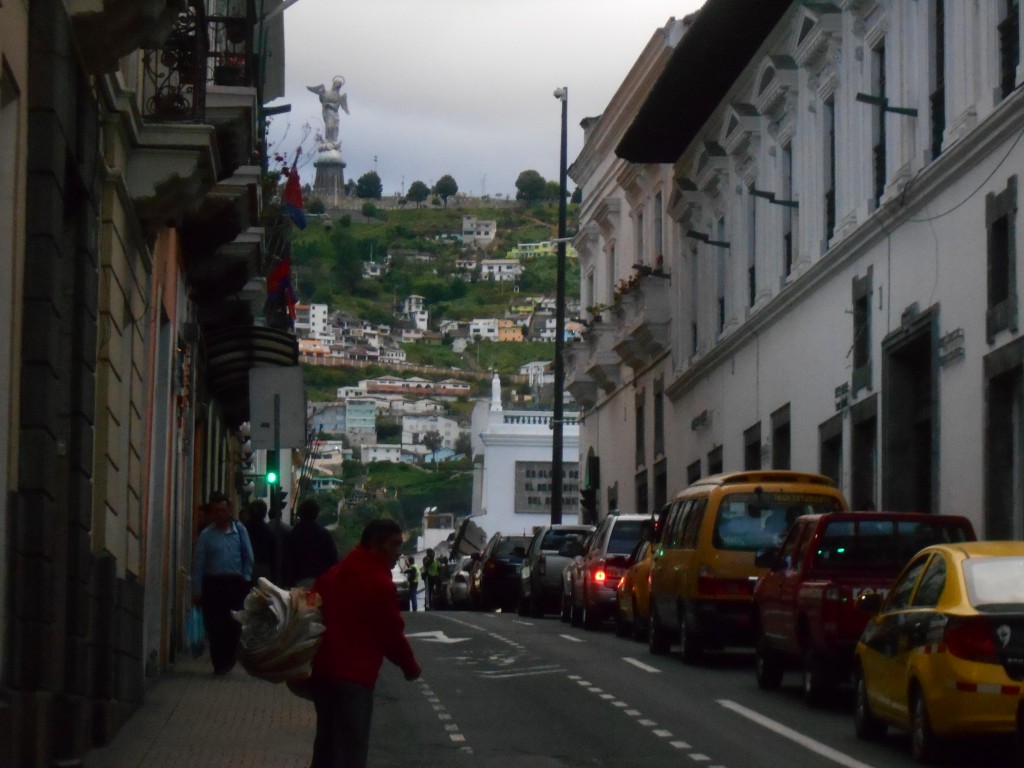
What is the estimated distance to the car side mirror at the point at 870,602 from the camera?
15.8 m

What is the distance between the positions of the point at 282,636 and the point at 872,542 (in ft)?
29.6

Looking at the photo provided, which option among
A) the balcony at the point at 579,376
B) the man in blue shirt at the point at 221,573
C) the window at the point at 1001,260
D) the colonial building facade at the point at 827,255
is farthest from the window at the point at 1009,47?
the balcony at the point at 579,376

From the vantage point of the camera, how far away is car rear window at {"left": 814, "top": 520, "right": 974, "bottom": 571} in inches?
728

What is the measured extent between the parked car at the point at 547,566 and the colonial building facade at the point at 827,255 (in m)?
3.91

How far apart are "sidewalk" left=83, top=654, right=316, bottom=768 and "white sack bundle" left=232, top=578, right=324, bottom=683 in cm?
303

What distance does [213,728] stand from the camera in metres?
16.0

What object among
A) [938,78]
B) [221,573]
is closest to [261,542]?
[221,573]

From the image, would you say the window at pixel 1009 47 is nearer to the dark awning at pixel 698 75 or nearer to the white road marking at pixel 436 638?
the white road marking at pixel 436 638

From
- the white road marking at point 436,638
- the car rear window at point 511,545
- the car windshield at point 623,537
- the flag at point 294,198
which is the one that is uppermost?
the flag at point 294,198

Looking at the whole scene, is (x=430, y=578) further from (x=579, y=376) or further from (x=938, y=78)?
(x=938, y=78)

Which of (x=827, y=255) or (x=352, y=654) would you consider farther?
(x=827, y=255)

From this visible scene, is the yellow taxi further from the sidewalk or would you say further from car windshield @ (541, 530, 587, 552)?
car windshield @ (541, 530, 587, 552)

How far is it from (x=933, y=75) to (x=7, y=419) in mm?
17891

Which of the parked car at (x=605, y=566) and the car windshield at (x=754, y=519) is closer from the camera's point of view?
the car windshield at (x=754, y=519)
